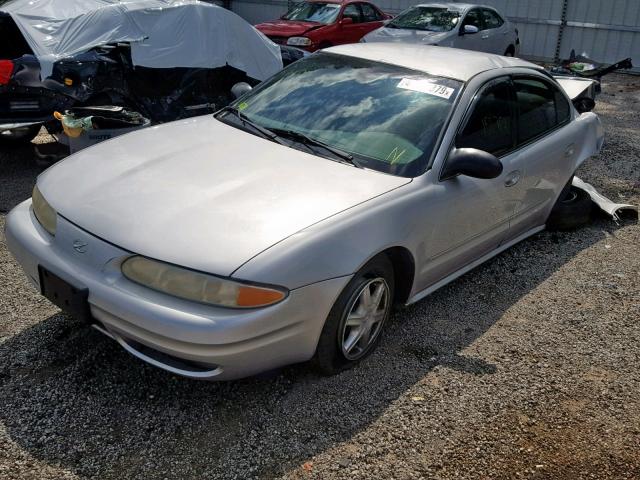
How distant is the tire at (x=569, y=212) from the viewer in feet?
16.5

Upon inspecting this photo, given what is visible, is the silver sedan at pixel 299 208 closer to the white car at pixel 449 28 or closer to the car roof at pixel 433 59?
the car roof at pixel 433 59

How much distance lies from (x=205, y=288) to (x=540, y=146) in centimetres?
275

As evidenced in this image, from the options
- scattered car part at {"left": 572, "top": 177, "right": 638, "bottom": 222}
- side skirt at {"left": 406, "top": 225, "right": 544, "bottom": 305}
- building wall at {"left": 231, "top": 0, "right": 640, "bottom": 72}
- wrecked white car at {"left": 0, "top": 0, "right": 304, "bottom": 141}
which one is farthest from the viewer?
building wall at {"left": 231, "top": 0, "right": 640, "bottom": 72}

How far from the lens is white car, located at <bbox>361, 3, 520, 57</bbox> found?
11766mm

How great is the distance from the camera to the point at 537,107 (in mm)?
4457

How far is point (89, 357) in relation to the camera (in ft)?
10.5

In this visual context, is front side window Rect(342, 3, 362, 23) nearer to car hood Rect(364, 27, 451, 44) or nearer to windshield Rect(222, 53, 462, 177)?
car hood Rect(364, 27, 451, 44)

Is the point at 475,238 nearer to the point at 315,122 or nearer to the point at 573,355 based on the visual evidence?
the point at 573,355

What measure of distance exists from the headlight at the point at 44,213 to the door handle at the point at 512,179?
8.51 feet

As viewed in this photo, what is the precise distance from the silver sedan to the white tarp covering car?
2801 millimetres

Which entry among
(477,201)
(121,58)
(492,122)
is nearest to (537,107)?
(492,122)

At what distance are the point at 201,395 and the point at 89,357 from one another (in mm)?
646

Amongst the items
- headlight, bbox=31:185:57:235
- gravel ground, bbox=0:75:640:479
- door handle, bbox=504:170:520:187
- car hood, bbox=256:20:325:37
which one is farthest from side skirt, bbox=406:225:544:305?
car hood, bbox=256:20:325:37

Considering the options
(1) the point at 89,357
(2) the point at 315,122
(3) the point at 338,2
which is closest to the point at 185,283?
(1) the point at 89,357
